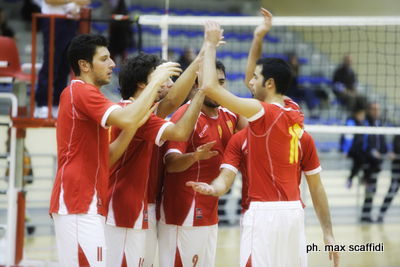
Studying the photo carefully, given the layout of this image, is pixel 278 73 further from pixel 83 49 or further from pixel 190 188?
pixel 83 49

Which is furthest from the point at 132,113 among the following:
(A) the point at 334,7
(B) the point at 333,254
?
(A) the point at 334,7

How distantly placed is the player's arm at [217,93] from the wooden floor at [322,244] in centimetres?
452

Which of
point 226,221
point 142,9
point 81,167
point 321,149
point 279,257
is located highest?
point 142,9

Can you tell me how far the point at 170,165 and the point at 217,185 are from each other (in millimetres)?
583

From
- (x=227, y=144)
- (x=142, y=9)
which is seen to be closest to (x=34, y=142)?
(x=142, y=9)

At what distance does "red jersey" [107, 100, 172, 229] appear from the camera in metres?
4.29

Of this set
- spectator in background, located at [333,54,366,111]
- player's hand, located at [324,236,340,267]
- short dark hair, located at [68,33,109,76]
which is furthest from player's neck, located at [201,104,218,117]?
spectator in background, located at [333,54,366,111]

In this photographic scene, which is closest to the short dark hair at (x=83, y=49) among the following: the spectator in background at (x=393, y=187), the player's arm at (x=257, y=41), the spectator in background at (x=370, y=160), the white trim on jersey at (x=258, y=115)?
the white trim on jersey at (x=258, y=115)

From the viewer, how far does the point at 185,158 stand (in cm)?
432

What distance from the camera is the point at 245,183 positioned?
15.1 feet

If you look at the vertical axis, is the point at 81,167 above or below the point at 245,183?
above

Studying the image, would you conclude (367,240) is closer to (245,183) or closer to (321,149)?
(321,149)

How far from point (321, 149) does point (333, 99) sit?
2273 millimetres

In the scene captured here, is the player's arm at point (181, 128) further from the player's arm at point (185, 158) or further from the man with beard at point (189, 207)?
the man with beard at point (189, 207)
